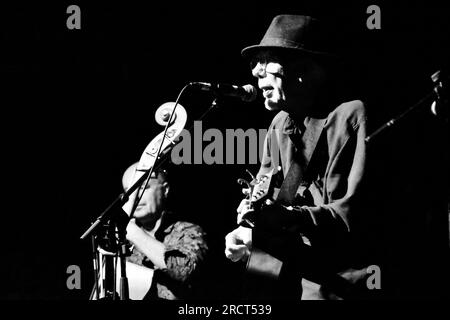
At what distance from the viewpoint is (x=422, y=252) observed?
3.03 m

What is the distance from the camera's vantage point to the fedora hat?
2721mm

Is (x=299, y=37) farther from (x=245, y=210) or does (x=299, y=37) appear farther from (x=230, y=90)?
(x=245, y=210)

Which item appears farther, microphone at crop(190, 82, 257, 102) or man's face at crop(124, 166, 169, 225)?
man's face at crop(124, 166, 169, 225)

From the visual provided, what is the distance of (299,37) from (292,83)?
0.65ft

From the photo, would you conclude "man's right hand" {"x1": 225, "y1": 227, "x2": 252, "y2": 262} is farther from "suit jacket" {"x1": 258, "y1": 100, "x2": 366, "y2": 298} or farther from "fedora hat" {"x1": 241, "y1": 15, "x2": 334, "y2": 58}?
"fedora hat" {"x1": 241, "y1": 15, "x2": 334, "y2": 58}

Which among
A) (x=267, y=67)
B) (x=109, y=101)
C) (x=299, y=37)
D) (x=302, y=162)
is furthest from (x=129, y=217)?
(x=109, y=101)

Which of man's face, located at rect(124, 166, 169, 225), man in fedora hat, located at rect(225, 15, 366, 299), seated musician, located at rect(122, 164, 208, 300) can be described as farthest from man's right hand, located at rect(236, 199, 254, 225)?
man's face, located at rect(124, 166, 169, 225)

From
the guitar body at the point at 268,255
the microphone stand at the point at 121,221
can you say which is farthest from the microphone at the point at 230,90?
the guitar body at the point at 268,255

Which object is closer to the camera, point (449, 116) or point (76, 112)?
point (449, 116)

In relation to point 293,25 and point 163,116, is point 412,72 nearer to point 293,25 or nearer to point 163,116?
point 293,25

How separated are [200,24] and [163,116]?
4.23 ft

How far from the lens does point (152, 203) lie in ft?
14.0

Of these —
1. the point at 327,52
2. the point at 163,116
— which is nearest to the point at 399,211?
the point at 327,52

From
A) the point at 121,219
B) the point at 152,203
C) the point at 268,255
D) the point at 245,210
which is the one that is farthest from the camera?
the point at 152,203
